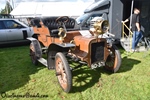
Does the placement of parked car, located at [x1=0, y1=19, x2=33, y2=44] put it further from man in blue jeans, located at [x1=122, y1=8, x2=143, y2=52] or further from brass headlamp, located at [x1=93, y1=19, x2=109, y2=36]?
brass headlamp, located at [x1=93, y1=19, x2=109, y2=36]

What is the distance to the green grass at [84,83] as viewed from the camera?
11.6 feet

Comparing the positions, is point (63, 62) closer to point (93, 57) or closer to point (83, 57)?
point (83, 57)

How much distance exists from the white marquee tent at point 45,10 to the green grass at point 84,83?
599 inches

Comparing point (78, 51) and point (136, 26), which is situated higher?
point (136, 26)

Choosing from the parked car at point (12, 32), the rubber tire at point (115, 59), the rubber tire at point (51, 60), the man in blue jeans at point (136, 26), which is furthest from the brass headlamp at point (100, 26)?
the parked car at point (12, 32)

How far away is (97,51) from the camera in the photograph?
3.85 m

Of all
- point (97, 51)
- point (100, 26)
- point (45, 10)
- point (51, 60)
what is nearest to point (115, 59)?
point (97, 51)

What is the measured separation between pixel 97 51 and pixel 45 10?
1774 centimetres

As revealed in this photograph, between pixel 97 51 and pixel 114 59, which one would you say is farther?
pixel 114 59

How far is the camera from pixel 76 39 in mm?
4109

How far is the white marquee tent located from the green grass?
15.2 metres

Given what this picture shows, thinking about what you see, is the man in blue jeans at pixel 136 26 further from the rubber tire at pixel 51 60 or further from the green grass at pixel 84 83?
the rubber tire at pixel 51 60

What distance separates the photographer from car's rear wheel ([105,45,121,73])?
169 inches

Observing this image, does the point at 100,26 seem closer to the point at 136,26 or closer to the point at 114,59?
the point at 114,59
